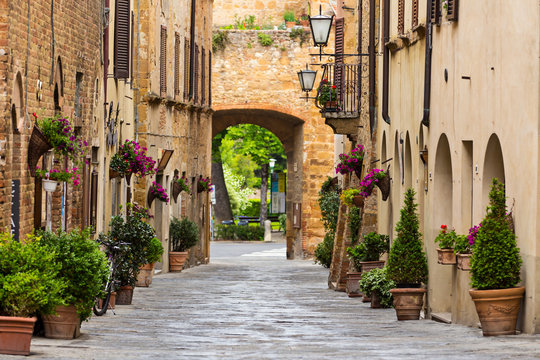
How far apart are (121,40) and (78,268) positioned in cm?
1135

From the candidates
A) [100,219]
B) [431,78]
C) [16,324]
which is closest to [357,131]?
[100,219]

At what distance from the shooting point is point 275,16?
1754 inches

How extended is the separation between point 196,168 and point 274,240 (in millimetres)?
21535

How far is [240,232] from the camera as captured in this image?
180ft

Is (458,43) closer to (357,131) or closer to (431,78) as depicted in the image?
(431,78)

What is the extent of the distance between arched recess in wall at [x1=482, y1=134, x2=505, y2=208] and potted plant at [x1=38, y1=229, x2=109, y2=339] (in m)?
4.35

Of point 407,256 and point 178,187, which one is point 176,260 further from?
point 407,256

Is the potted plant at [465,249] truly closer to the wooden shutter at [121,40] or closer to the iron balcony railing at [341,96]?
the wooden shutter at [121,40]

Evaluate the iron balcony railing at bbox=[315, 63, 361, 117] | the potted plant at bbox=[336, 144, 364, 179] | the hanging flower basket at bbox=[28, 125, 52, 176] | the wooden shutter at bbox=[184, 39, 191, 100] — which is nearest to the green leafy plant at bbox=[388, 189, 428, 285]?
the hanging flower basket at bbox=[28, 125, 52, 176]

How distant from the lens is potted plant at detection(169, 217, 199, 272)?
95.7 ft

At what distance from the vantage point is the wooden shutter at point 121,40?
21422 millimetres

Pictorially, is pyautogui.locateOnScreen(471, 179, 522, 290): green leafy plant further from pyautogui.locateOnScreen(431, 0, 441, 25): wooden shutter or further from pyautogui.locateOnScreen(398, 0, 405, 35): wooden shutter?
pyautogui.locateOnScreen(398, 0, 405, 35): wooden shutter

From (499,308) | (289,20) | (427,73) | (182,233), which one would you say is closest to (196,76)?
(182,233)

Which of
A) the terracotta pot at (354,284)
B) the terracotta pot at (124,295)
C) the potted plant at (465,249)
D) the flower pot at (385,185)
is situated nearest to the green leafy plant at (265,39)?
the terracotta pot at (354,284)
